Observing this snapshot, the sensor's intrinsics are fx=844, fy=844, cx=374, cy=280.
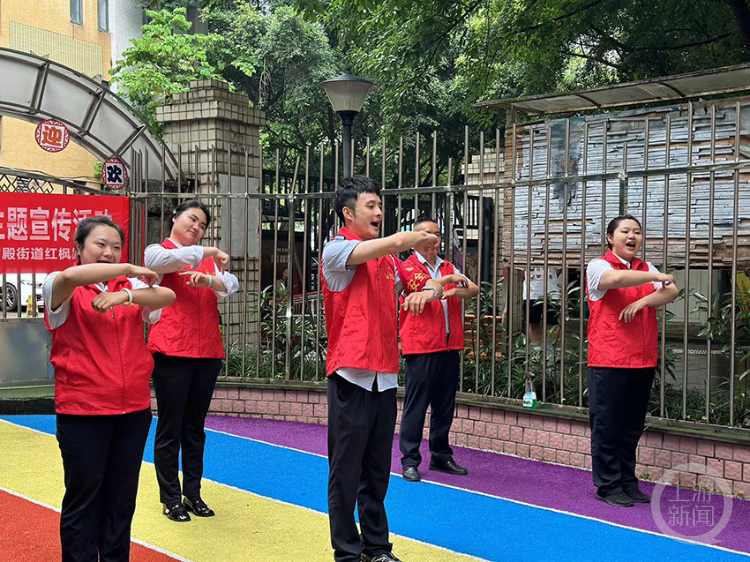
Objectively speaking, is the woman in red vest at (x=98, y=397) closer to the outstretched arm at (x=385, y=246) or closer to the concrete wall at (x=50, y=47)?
the outstretched arm at (x=385, y=246)

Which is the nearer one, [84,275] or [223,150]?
[84,275]

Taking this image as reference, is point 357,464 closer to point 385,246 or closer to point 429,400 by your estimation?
point 385,246

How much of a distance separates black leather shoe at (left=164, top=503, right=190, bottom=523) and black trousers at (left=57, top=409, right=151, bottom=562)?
1.15 m

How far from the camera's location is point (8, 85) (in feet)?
28.7

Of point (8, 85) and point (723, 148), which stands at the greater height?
point (8, 85)

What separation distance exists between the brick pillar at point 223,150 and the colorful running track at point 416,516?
299cm

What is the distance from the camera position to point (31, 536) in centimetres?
444

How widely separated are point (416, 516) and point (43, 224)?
4.90m

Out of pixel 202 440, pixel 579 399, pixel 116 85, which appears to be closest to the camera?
pixel 202 440

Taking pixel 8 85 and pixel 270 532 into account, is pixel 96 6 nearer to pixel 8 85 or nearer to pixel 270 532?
pixel 8 85

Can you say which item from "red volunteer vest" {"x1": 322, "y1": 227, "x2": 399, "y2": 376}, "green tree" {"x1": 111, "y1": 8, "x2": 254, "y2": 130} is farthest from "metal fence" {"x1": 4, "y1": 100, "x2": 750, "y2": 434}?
"green tree" {"x1": 111, "y1": 8, "x2": 254, "y2": 130}

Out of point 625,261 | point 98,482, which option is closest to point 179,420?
point 98,482

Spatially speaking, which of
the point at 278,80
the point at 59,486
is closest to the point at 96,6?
the point at 278,80

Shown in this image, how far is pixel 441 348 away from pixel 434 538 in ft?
5.08
